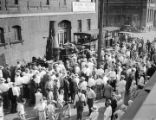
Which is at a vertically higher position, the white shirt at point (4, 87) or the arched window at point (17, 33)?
the arched window at point (17, 33)

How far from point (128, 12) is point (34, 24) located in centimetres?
2970

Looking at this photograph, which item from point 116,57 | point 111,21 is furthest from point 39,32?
point 111,21

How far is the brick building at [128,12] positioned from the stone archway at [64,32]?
24.2 metres

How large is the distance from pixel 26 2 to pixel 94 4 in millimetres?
11345

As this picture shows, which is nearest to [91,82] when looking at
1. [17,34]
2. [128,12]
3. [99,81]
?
[99,81]

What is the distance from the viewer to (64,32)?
24.0 meters

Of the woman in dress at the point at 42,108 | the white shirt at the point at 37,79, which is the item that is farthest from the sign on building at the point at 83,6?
the woman in dress at the point at 42,108

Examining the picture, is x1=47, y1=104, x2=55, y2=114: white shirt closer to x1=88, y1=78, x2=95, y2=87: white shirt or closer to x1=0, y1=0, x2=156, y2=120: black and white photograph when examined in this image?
x1=0, y1=0, x2=156, y2=120: black and white photograph

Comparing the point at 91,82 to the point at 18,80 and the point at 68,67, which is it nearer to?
the point at 18,80

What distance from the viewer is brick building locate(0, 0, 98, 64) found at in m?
17.3

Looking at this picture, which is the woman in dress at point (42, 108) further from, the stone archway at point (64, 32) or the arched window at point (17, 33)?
the stone archway at point (64, 32)

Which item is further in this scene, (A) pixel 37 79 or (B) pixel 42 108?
(A) pixel 37 79

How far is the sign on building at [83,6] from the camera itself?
82.0ft

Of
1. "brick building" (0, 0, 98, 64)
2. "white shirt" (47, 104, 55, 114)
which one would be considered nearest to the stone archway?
"brick building" (0, 0, 98, 64)
